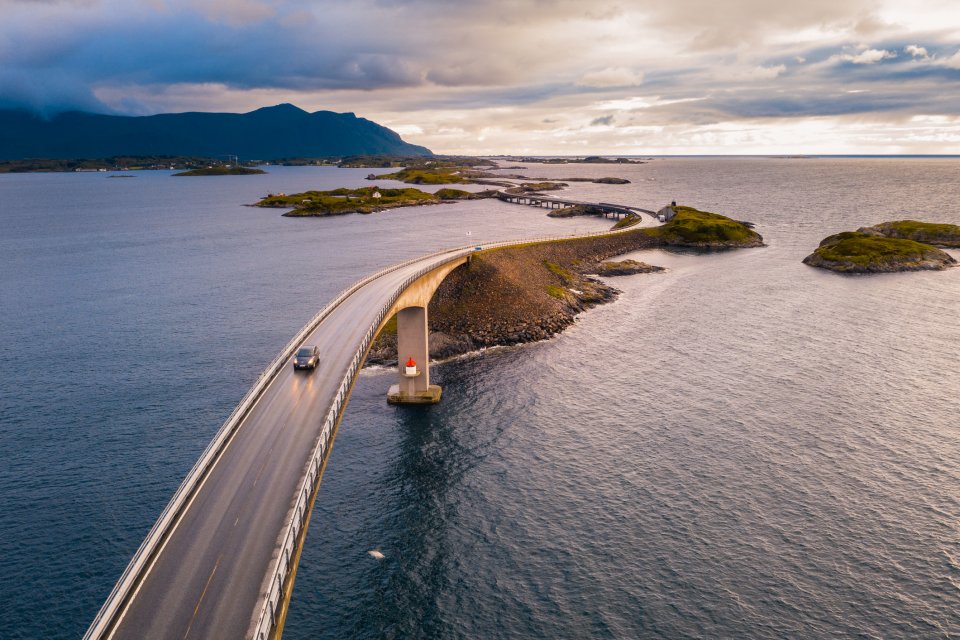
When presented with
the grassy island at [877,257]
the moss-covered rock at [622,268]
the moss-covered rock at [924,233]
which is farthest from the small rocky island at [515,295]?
the moss-covered rock at [924,233]

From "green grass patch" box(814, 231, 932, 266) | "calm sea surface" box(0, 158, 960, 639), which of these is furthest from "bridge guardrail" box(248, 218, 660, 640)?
"green grass patch" box(814, 231, 932, 266)

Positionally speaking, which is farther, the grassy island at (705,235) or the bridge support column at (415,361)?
the grassy island at (705,235)

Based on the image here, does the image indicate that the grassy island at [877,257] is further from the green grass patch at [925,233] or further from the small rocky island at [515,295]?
the small rocky island at [515,295]

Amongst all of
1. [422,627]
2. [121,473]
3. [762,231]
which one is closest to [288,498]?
[422,627]

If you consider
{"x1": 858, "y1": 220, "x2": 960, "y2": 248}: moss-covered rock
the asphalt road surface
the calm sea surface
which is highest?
{"x1": 858, "y1": 220, "x2": 960, "y2": 248}: moss-covered rock

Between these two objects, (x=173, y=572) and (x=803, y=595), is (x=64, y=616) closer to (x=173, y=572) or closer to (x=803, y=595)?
(x=173, y=572)

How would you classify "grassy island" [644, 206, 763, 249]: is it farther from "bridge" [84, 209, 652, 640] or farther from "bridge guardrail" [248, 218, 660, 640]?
"bridge" [84, 209, 652, 640]
